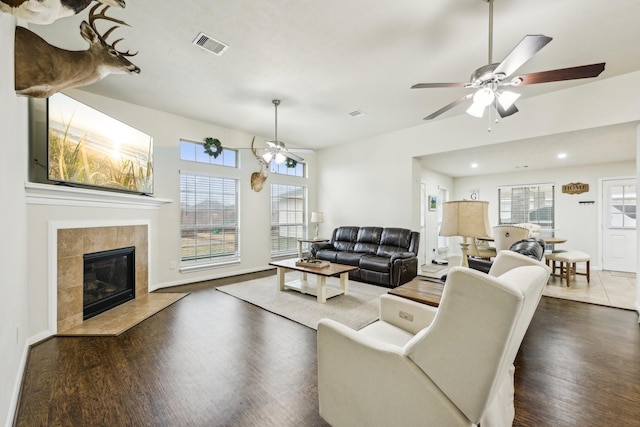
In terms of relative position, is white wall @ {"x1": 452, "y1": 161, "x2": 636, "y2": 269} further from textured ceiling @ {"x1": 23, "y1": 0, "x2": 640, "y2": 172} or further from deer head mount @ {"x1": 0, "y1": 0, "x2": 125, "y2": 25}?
deer head mount @ {"x1": 0, "y1": 0, "x2": 125, "y2": 25}

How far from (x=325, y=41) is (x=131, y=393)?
3.32 m

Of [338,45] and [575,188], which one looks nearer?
[338,45]

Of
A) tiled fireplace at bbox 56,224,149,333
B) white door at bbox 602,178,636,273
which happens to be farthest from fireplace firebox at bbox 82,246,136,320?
white door at bbox 602,178,636,273

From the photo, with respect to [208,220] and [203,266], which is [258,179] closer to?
[208,220]

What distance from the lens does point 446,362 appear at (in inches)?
40.8

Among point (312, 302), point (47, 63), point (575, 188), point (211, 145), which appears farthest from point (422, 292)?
point (575, 188)

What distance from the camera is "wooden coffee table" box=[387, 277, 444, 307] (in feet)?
6.51

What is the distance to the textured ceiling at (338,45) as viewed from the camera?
226 centimetres

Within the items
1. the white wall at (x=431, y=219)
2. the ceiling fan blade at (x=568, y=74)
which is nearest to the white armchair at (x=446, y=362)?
the ceiling fan blade at (x=568, y=74)

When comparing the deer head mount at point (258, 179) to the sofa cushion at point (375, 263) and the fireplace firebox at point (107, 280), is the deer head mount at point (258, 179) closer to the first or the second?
the fireplace firebox at point (107, 280)

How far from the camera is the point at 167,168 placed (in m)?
4.62

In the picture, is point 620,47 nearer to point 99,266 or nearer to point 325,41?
point 325,41

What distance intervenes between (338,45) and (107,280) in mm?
4000

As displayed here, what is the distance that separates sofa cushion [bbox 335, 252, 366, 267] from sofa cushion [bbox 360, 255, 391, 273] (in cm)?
13
